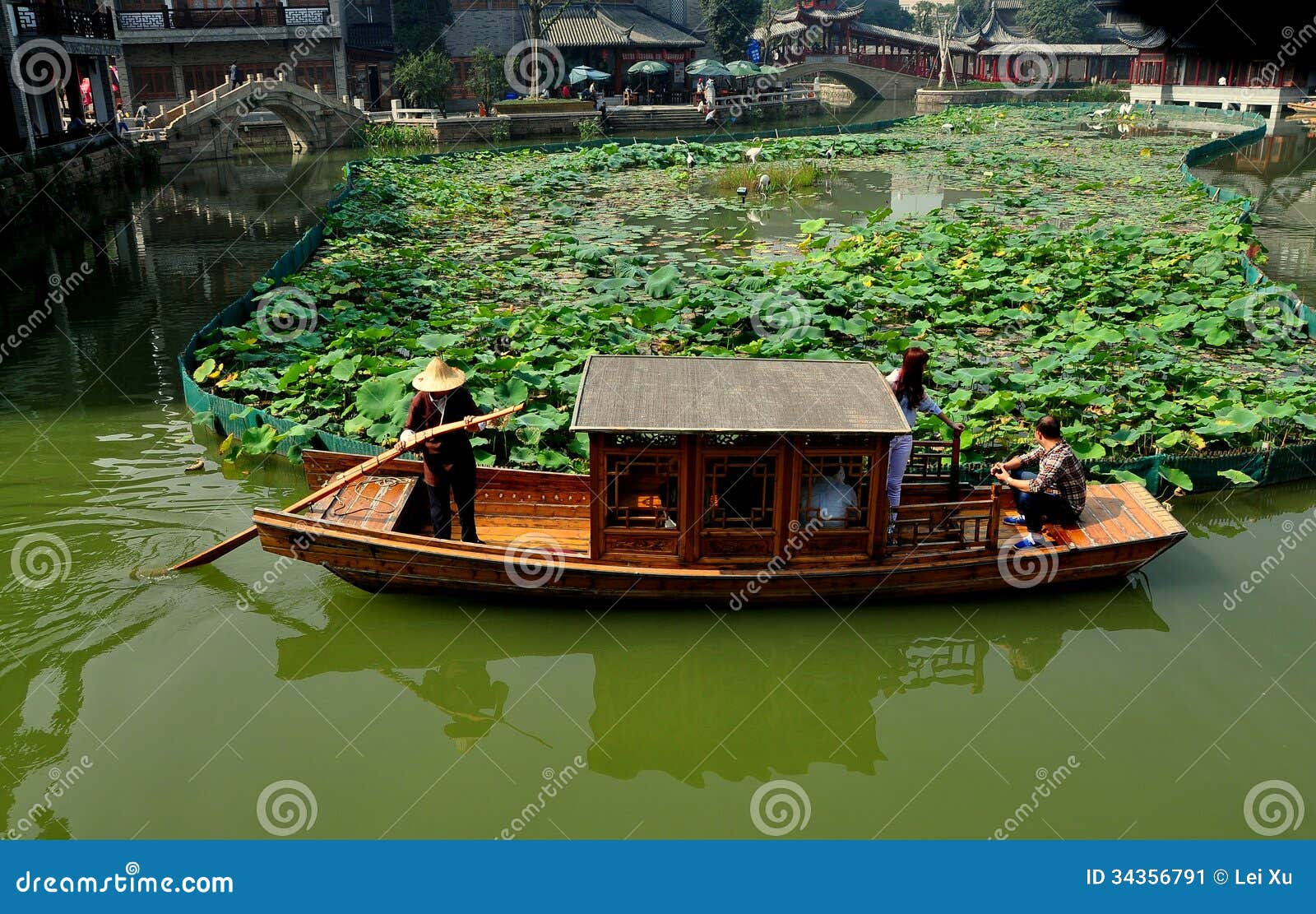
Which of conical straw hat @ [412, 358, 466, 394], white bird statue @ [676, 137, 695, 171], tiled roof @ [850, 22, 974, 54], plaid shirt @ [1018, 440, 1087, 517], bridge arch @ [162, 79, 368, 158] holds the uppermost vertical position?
tiled roof @ [850, 22, 974, 54]

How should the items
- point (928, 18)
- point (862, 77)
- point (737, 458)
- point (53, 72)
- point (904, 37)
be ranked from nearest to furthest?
point (737, 458) → point (53, 72) → point (862, 77) → point (904, 37) → point (928, 18)

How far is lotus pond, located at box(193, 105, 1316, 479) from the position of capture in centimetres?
909

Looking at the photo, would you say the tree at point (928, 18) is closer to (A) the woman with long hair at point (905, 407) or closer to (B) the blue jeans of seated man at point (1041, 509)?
(A) the woman with long hair at point (905, 407)

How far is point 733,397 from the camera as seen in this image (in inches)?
255

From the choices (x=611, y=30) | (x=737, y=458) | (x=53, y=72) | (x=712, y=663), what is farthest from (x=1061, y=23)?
(x=712, y=663)

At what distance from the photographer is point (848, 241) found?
15.7 m

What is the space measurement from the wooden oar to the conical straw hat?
0.25 metres

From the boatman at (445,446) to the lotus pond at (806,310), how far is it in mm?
1509

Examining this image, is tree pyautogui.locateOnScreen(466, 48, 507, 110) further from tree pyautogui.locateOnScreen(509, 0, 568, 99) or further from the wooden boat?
the wooden boat

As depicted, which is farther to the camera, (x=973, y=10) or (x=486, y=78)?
(x=973, y=10)

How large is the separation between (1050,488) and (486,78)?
35425 mm

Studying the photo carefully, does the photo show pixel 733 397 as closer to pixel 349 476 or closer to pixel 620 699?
pixel 620 699

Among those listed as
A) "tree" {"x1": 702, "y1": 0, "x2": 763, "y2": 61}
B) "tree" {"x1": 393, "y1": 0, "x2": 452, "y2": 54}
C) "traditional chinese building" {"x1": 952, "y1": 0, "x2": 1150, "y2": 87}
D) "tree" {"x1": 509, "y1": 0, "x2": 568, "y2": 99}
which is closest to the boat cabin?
"tree" {"x1": 509, "y1": 0, "x2": 568, "y2": 99}

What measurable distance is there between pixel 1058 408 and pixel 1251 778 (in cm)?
439
